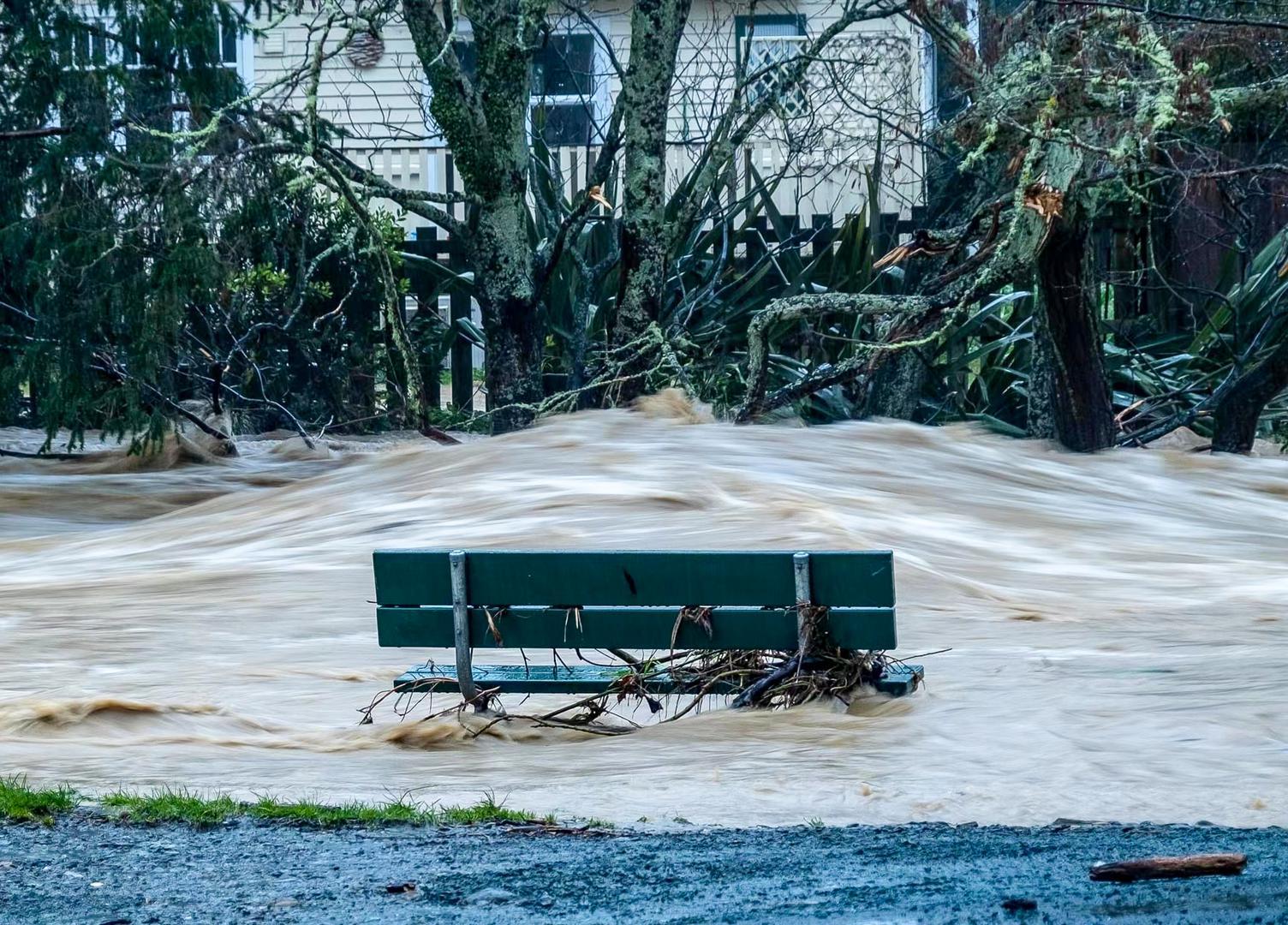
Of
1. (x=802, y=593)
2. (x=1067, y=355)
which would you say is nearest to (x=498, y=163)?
(x=1067, y=355)

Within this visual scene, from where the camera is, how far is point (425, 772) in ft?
17.3

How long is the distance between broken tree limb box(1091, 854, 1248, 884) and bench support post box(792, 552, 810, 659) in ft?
6.39

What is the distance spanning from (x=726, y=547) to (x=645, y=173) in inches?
177

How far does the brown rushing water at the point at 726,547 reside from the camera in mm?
5020

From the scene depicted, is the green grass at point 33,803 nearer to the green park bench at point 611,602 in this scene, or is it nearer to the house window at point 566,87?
the green park bench at point 611,602

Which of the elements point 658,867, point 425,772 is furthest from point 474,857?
point 425,772

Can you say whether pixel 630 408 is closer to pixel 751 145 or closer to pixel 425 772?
pixel 751 145

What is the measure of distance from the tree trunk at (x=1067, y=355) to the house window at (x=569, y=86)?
6640 millimetres

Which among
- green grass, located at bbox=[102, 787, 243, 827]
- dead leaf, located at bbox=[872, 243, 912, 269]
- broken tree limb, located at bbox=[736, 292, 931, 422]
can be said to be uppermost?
dead leaf, located at bbox=[872, 243, 912, 269]

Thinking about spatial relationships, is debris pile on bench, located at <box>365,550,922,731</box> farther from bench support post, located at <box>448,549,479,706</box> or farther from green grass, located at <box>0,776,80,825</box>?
green grass, located at <box>0,776,80,825</box>

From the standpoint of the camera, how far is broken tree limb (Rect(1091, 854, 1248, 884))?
11.9 ft

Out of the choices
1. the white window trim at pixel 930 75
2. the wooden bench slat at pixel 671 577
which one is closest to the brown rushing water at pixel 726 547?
the wooden bench slat at pixel 671 577

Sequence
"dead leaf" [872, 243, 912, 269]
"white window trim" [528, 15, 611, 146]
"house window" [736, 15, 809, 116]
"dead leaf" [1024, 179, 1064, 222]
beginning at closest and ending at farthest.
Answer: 1. "dead leaf" [1024, 179, 1064, 222]
2. "dead leaf" [872, 243, 912, 269]
3. "house window" [736, 15, 809, 116]
4. "white window trim" [528, 15, 611, 146]

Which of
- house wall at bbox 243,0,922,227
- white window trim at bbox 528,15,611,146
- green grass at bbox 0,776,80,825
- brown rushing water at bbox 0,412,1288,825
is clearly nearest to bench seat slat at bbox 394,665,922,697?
brown rushing water at bbox 0,412,1288,825
